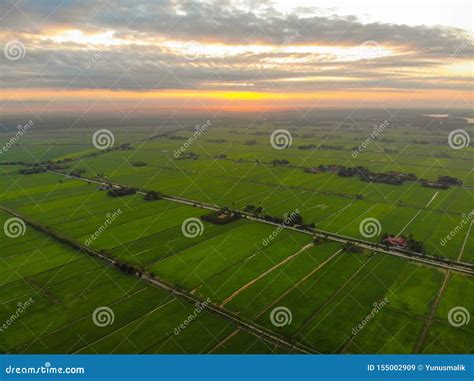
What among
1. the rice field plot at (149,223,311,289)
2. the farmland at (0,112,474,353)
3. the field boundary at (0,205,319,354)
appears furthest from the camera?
the rice field plot at (149,223,311,289)

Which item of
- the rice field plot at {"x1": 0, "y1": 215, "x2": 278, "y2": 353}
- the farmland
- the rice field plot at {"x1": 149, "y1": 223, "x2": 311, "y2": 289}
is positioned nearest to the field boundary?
the farmland

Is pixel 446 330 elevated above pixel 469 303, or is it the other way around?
pixel 469 303

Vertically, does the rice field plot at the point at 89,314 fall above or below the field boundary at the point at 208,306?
below

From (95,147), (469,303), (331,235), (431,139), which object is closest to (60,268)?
(331,235)

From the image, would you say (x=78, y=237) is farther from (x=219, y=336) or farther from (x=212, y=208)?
(x=219, y=336)

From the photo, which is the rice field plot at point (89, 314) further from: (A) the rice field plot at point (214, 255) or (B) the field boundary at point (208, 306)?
(A) the rice field plot at point (214, 255)


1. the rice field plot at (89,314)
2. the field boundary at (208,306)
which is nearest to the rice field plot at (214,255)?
the field boundary at (208,306)

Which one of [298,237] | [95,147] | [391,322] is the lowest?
[391,322]

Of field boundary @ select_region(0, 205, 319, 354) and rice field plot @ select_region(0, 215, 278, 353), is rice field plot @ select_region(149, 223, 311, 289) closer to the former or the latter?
field boundary @ select_region(0, 205, 319, 354)
